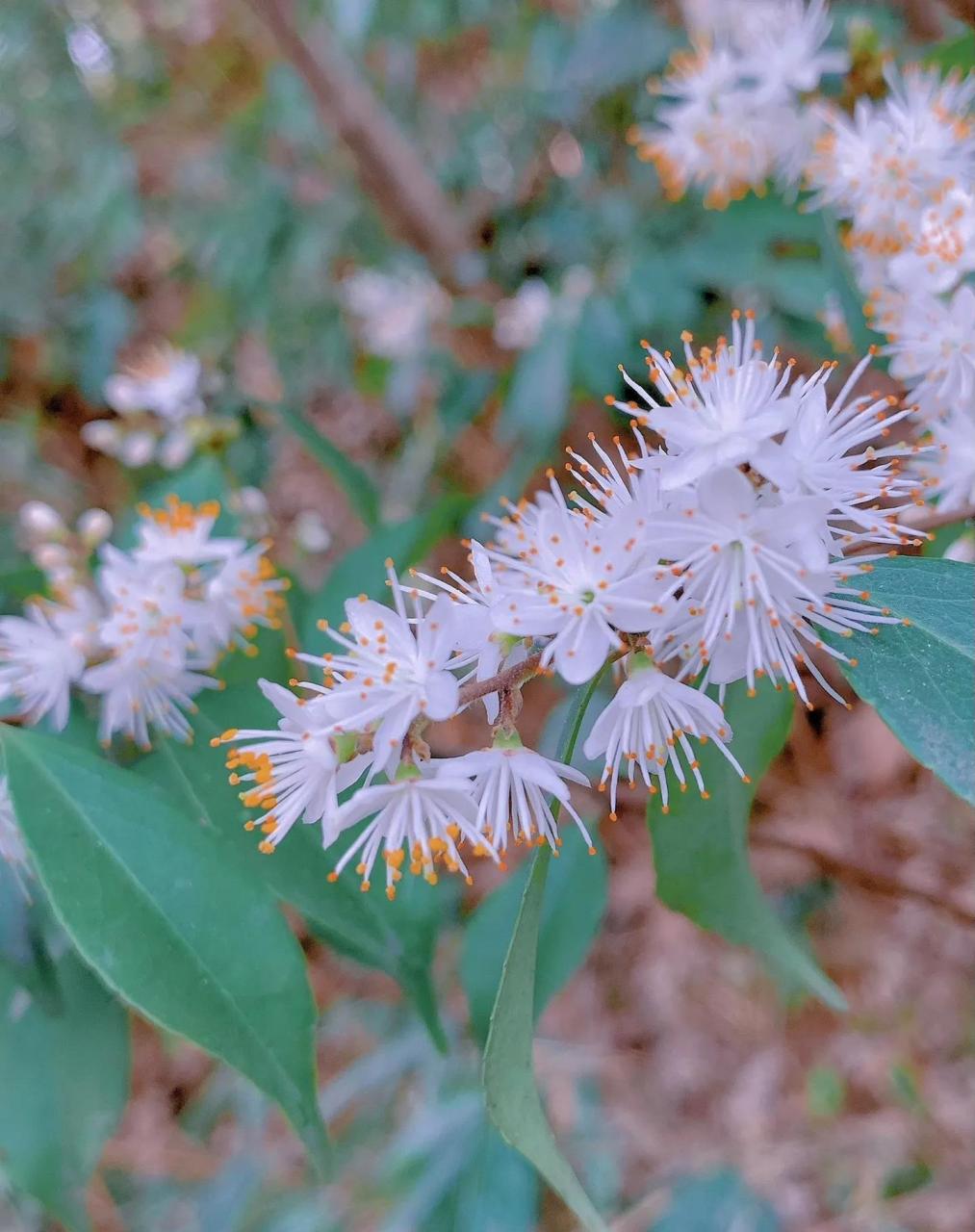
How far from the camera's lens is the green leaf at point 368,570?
58.9 inches

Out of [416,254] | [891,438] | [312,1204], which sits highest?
[416,254]

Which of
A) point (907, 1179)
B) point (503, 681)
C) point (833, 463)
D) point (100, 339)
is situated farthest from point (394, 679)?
point (100, 339)

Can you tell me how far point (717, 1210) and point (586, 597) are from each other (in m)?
1.84

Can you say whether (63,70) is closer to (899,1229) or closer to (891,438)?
(891,438)

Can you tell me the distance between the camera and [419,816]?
2.72ft

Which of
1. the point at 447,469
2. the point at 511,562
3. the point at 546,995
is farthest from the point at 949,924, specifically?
the point at 511,562

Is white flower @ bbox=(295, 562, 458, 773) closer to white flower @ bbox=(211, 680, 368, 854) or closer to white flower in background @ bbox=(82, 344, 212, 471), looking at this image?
white flower @ bbox=(211, 680, 368, 854)

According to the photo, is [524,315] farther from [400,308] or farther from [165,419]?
[165,419]

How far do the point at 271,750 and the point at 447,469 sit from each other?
2329mm

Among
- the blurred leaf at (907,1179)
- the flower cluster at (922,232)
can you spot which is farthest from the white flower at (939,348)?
the blurred leaf at (907,1179)

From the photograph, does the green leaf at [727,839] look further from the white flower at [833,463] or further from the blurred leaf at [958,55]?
the blurred leaf at [958,55]

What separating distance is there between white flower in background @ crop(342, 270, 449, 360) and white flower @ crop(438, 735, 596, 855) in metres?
2.13

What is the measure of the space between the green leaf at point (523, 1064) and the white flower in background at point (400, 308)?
2.16m

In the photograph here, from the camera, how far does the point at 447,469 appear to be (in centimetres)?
314
